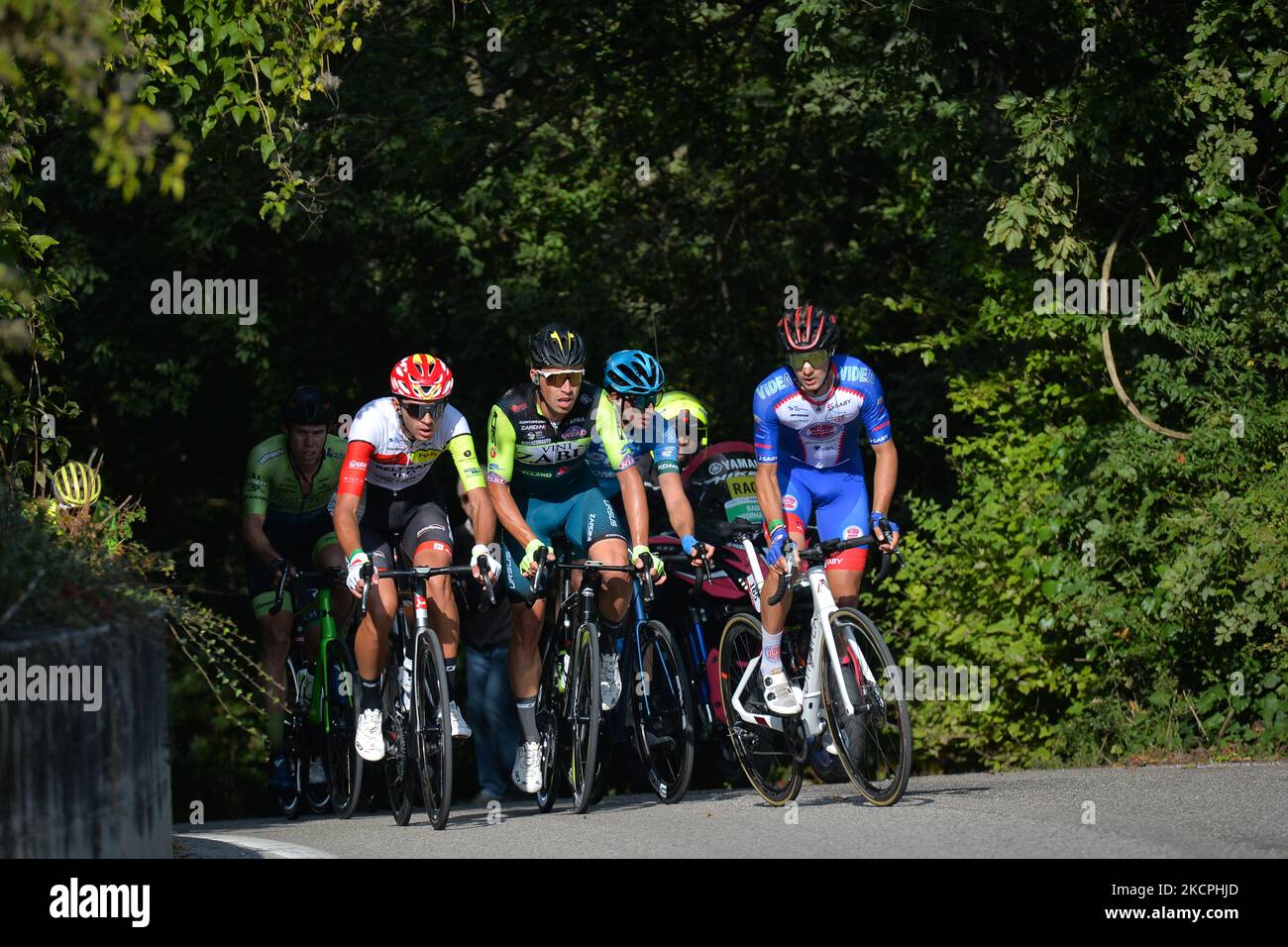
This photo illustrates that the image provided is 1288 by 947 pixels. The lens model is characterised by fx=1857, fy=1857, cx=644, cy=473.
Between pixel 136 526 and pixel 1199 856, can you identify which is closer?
pixel 1199 856

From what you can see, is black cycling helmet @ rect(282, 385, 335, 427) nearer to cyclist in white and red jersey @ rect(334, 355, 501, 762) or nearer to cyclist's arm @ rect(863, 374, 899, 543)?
cyclist in white and red jersey @ rect(334, 355, 501, 762)

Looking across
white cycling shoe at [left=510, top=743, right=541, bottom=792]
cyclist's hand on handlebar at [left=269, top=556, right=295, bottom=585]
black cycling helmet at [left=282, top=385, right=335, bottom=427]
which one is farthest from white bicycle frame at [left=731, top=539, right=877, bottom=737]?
black cycling helmet at [left=282, top=385, right=335, bottom=427]

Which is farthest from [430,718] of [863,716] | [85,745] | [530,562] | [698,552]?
[85,745]

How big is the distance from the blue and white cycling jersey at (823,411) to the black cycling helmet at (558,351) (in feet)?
3.19

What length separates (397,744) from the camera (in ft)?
31.2

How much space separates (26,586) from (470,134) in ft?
30.6

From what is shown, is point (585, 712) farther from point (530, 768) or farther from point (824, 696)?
point (824, 696)

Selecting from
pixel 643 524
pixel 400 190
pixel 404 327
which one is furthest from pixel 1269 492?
pixel 404 327

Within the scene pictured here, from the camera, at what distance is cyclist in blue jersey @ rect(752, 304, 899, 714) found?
30.2ft

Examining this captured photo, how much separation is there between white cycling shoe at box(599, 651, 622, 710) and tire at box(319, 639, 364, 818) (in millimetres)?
1585

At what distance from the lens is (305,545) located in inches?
460

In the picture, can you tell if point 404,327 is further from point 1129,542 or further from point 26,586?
point 26,586

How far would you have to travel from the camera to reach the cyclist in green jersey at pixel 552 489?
9.59 metres

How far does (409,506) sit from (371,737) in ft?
4.81
